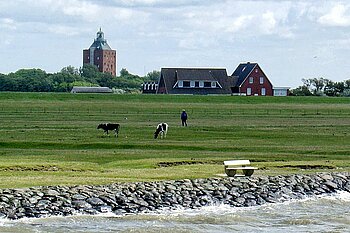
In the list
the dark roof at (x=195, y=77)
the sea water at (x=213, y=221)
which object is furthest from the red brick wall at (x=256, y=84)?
the sea water at (x=213, y=221)

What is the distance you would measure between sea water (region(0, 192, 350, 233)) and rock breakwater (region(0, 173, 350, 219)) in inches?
17.1

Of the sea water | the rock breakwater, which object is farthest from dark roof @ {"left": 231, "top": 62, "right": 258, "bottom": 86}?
the sea water

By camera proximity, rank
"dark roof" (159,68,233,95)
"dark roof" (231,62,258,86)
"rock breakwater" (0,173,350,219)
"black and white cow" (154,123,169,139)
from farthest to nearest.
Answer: "dark roof" (231,62,258,86)
"dark roof" (159,68,233,95)
"black and white cow" (154,123,169,139)
"rock breakwater" (0,173,350,219)

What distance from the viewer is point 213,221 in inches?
1075

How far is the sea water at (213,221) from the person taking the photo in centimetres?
2564

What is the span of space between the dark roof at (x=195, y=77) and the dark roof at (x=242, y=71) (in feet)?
6.54

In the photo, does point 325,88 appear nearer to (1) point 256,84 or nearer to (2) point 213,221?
(1) point 256,84

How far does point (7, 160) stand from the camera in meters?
38.5

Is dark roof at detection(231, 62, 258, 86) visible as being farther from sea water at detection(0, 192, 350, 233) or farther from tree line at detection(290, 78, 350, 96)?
sea water at detection(0, 192, 350, 233)

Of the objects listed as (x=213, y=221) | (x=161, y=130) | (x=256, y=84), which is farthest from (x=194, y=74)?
(x=213, y=221)

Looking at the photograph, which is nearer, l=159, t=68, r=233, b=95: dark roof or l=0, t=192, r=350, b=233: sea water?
l=0, t=192, r=350, b=233: sea water

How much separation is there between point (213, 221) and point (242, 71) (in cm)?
12254

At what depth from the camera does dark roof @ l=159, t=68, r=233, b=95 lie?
468 feet

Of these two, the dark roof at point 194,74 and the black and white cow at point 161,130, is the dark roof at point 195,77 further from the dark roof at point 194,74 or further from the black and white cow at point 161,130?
the black and white cow at point 161,130
